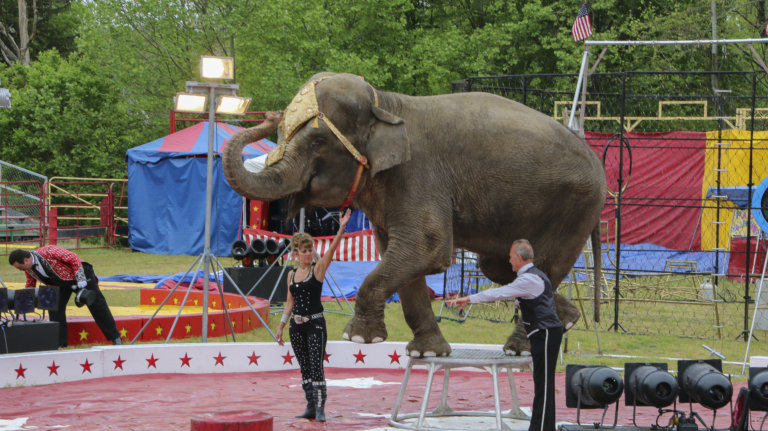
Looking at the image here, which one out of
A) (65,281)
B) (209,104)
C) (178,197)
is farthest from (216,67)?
(178,197)

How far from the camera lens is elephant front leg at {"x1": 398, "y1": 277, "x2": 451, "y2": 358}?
25.8 ft

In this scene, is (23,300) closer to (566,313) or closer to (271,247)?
Result: (566,313)

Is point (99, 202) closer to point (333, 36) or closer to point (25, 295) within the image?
point (333, 36)

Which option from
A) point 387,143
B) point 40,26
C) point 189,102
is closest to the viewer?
point 387,143

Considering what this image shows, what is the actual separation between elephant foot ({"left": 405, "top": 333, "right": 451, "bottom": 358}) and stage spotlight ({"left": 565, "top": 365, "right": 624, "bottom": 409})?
3.31ft

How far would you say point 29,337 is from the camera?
10500 mm

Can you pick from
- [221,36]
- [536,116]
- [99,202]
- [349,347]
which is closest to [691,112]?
[221,36]

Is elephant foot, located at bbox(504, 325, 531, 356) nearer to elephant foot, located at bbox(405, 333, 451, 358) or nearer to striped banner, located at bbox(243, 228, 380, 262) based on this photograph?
elephant foot, located at bbox(405, 333, 451, 358)

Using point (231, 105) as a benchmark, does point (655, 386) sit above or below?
below

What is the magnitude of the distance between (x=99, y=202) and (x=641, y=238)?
15925 millimetres

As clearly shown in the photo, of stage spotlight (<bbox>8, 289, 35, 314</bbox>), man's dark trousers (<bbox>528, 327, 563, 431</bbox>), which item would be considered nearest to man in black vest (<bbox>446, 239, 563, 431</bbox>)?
man's dark trousers (<bbox>528, 327, 563, 431</bbox>)

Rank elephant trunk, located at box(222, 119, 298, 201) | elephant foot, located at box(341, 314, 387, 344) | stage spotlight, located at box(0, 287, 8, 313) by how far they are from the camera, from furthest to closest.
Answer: stage spotlight, located at box(0, 287, 8, 313) → elephant foot, located at box(341, 314, 387, 344) → elephant trunk, located at box(222, 119, 298, 201)

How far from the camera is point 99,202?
3025 cm

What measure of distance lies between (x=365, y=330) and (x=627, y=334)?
7.42 metres
